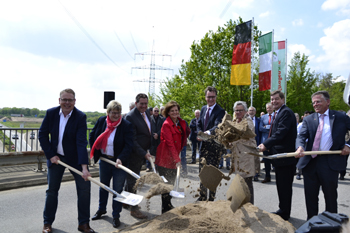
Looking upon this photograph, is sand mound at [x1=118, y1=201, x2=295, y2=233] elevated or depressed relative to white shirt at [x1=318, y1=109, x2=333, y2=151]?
depressed

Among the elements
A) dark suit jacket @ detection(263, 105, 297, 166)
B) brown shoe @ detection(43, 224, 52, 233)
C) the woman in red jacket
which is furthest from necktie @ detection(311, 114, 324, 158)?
brown shoe @ detection(43, 224, 52, 233)

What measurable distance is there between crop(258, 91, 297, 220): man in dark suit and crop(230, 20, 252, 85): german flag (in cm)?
996

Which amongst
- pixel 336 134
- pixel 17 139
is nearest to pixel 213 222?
pixel 336 134

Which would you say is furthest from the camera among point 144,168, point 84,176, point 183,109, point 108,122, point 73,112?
point 183,109

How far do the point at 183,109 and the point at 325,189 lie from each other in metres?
16.1

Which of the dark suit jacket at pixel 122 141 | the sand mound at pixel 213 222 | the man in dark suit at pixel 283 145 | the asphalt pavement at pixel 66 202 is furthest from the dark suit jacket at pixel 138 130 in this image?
the man in dark suit at pixel 283 145

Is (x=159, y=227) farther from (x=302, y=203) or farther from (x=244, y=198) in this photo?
(x=302, y=203)

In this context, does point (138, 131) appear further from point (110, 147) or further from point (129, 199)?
point (129, 199)

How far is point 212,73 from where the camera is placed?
67.2 ft

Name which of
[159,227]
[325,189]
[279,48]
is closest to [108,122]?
[159,227]

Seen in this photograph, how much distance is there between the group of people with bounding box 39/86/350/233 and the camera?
3.98m

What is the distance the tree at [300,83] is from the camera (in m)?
22.1

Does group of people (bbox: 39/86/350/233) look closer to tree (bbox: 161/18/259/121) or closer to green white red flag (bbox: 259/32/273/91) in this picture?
green white red flag (bbox: 259/32/273/91)

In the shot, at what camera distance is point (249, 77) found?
14.4 m
